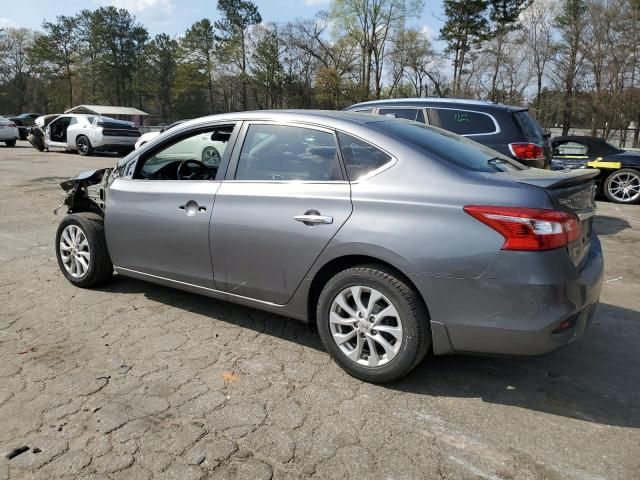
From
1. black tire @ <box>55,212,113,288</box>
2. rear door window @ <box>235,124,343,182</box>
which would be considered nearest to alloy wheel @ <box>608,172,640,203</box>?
rear door window @ <box>235,124,343,182</box>

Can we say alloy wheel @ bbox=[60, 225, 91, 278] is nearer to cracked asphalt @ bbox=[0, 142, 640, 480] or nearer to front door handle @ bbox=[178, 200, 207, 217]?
cracked asphalt @ bbox=[0, 142, 640, 480]

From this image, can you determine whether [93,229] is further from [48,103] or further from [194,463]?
[48,103]

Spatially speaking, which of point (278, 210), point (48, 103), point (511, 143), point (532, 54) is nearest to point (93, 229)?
point (278, 210)

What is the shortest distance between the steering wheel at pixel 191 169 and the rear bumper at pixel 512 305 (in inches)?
92.1

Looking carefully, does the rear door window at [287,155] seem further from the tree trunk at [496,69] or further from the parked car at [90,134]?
the tree trunk at [496,69]

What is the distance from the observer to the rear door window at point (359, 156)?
10.3ft

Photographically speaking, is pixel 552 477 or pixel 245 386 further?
pixel 245 386

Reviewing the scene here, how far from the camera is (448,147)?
3.31 meters

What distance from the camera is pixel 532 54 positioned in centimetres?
4159

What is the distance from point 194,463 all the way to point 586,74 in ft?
130

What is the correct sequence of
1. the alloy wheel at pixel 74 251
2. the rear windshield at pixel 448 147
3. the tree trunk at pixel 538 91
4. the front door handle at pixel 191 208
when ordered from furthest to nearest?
the tree trunk at pixel 538 91 < the alloy wheel at pixel 74 251 < the front door handle at pixel 191 208 < the rear windshield at pixel 448 147

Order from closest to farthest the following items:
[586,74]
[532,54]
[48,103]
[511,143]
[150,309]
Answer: [150,309] < [511,143] < [586,74] < [532,54] < [48,103]

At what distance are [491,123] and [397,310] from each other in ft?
15.9

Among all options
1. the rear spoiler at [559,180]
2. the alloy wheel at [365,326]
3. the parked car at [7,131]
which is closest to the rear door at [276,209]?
the alloy wheel at [365,326]
